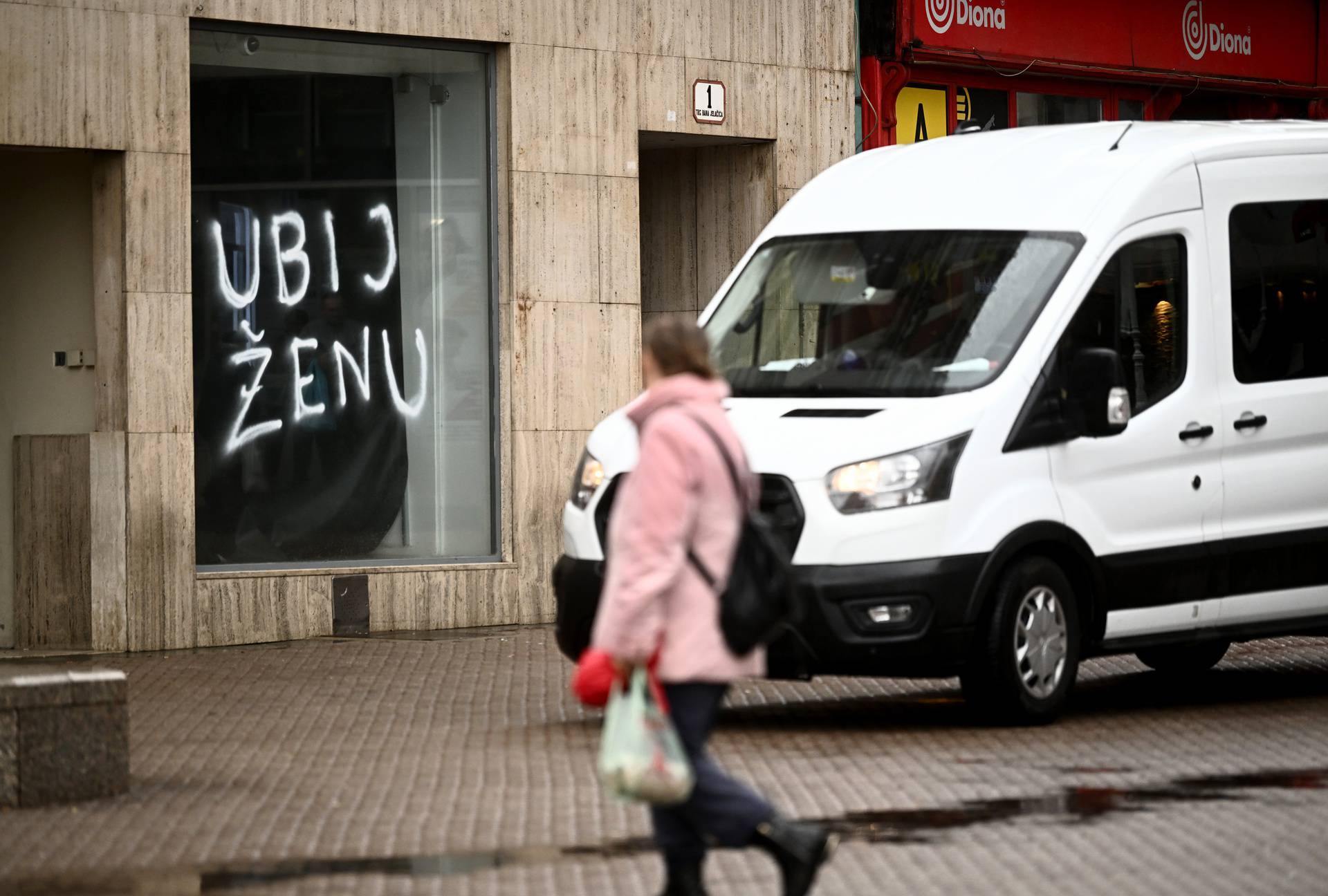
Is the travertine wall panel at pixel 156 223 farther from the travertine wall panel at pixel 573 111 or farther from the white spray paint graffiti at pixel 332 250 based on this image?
the travertine wall panel at pixel 573 111

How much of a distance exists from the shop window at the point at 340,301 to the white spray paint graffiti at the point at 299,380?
14 millimetres

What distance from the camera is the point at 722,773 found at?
6.12 meters

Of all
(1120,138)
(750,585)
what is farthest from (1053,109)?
(750,585)

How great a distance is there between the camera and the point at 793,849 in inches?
237

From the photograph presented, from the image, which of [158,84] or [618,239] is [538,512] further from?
[158,84]

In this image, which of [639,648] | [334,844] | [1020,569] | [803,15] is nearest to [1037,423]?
[1020,569]

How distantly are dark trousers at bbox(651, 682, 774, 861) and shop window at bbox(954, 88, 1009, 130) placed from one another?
13.3 metres

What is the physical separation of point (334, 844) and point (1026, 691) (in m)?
3.56

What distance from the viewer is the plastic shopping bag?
577cm

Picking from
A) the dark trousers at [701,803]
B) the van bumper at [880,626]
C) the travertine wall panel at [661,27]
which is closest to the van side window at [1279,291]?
the van bumper at [880,626]

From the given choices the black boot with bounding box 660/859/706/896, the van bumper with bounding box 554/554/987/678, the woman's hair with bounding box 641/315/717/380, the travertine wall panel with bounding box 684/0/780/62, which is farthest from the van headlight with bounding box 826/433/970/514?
the travertine wall panel with bounding box 684/0/780/62

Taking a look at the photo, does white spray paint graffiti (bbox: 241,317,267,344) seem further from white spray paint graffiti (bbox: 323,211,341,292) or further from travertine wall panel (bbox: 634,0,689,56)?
travertine wall panel (bbox: 634,0,689,56)

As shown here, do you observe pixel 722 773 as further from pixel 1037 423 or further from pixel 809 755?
pixel 1037 423

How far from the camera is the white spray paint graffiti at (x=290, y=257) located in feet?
49.4
